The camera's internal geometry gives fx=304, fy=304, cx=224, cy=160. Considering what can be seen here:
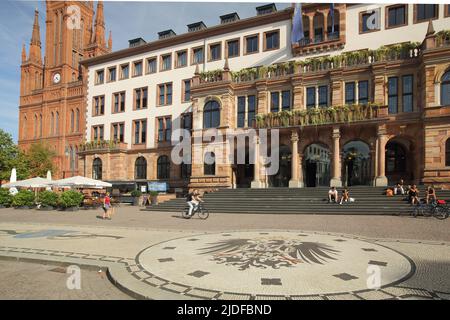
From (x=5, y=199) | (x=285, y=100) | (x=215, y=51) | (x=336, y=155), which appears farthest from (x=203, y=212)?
(x=215, y=51)

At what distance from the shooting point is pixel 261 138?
2698cm

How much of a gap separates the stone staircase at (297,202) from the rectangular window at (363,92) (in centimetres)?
750

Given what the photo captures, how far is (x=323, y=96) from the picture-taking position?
26.0m

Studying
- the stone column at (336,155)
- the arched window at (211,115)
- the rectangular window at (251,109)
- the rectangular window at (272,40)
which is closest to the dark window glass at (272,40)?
the rectangular window at (272,40)

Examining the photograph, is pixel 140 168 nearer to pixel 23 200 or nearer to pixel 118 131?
pixel 118 131

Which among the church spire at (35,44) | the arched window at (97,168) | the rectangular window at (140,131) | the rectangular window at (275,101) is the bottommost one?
the arched window at (97,168)

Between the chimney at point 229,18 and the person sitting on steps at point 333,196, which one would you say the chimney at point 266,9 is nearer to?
the chimney at point 229,18

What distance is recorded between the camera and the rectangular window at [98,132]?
41438 mm

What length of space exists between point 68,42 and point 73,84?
32.6 ft

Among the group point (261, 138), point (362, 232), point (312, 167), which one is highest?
point (261, 138)

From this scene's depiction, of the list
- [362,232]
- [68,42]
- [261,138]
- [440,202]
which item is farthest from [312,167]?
[68,42]

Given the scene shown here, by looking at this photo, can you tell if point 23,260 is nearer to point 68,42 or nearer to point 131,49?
point 131,49

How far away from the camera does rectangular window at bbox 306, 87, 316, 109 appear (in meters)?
26.3
